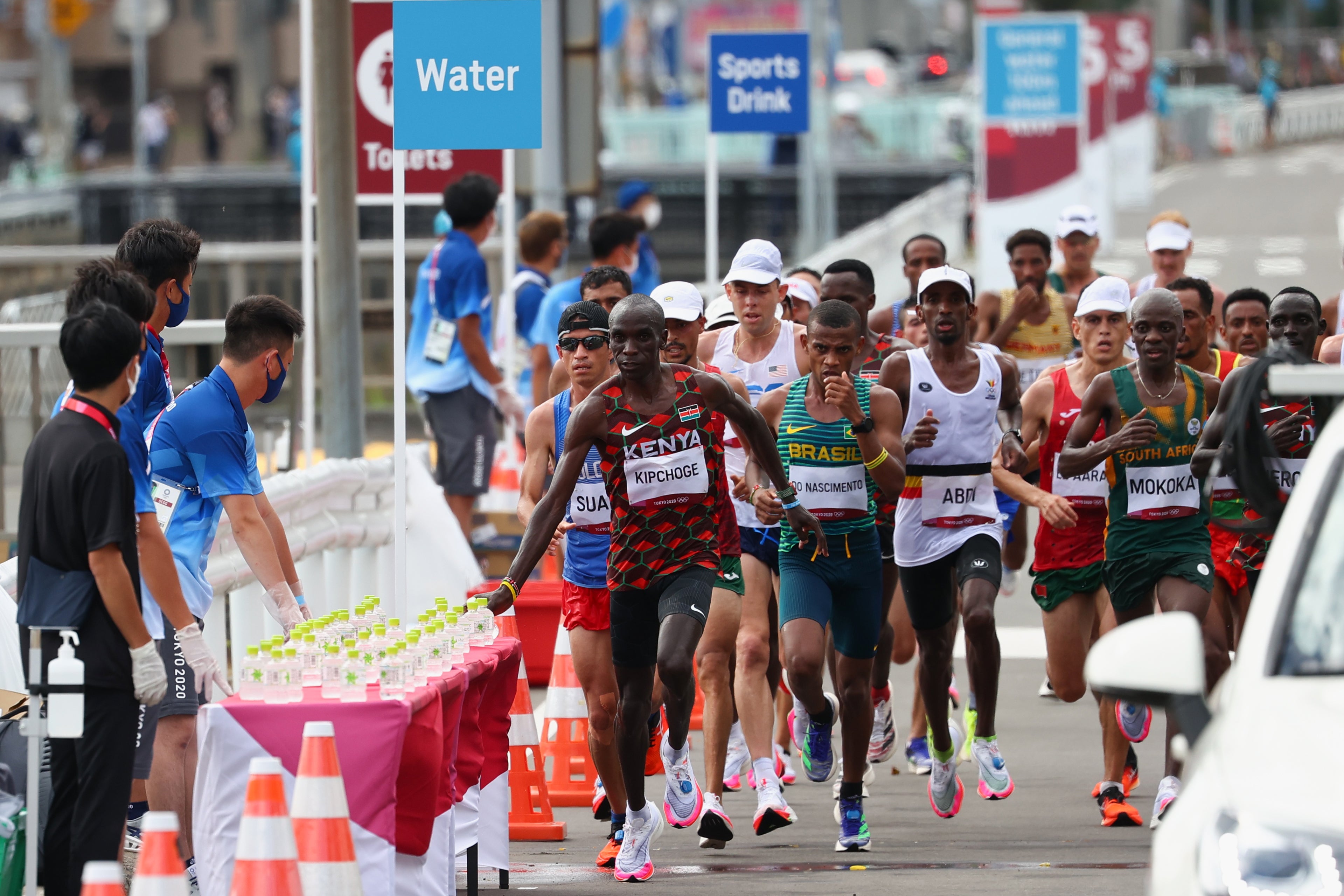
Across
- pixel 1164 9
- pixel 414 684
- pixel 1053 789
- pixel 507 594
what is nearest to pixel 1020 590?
pixel 1053 789

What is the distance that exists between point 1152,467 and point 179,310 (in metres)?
4.02

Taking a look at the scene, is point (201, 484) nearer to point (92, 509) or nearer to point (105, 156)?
point (92, 509)

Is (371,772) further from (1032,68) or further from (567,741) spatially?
(1032,68)

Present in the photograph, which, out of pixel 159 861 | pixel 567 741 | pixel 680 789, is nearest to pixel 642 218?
pixel 567 741

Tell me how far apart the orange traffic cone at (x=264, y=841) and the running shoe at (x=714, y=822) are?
3.18 meters

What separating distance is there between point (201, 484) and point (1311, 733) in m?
4.34

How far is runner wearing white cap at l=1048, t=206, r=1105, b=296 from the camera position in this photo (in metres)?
13.3

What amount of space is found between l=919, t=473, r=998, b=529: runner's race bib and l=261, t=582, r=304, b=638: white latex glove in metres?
3.01

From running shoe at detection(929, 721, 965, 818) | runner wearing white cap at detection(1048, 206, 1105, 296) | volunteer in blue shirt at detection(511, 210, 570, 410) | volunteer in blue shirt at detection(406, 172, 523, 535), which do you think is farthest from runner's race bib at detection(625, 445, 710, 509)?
volunteer in blue shirt at detection(511, 210, 570, 410)

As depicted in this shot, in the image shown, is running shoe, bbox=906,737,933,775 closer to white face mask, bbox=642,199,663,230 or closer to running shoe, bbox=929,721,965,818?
running shoe, bbox=929,721,965,818

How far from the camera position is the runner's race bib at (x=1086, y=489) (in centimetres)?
1008

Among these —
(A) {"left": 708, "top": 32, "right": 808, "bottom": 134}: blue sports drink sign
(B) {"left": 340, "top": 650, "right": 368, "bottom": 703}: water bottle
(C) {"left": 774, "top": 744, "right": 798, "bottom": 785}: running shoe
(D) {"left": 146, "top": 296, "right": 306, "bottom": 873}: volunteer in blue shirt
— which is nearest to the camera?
(B) {"left": 340, "top": 650, "right": 368, "bottom": 703}: water bottle

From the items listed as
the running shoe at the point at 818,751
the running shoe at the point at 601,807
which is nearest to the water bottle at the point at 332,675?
the running shoe at the point at 818,751

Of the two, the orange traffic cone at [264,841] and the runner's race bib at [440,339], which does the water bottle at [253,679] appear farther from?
the runner's race bib at [440,339]
